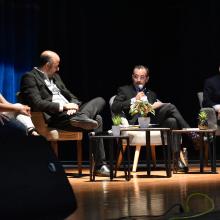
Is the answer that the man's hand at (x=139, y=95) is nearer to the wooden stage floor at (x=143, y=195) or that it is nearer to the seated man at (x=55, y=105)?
the seated man at (x=55, y=105)

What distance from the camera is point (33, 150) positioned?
7.70 feet

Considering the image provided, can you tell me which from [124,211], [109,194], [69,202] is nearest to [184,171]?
[109,194]

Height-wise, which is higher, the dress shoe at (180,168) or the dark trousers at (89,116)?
the dark trousers at (89,116)

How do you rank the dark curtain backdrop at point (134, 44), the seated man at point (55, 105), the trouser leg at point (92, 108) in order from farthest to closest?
1. the dark curtain backdrop at point (134, 44)
2. the trouser leg at point (92, 108)
3. the seated man at point (55, 105)

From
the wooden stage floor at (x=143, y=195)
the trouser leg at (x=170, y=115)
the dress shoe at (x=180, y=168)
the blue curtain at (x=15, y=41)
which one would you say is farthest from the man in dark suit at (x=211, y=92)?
the blue curtain at (x=15, y=41)

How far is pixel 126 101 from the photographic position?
791 centimetres

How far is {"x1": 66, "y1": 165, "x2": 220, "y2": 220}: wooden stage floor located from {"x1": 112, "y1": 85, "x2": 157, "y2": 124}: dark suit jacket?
88 centimetres

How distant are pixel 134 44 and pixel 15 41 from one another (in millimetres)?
1637

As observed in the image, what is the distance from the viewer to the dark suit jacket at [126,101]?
788 centimetres

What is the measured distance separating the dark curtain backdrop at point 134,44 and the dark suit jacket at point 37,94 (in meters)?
1.93

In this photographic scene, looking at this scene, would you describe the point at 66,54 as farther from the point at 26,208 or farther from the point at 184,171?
the point at 26,208

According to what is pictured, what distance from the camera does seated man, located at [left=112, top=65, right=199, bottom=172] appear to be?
7586 mm

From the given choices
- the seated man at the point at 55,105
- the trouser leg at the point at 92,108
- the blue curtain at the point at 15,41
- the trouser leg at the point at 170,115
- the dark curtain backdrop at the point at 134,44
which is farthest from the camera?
the dark curtain backdrop at the point at 134,44

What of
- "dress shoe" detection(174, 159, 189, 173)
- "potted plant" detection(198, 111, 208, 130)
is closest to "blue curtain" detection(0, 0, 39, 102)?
"dress shoe" detection(174, 159, 189, 173)
